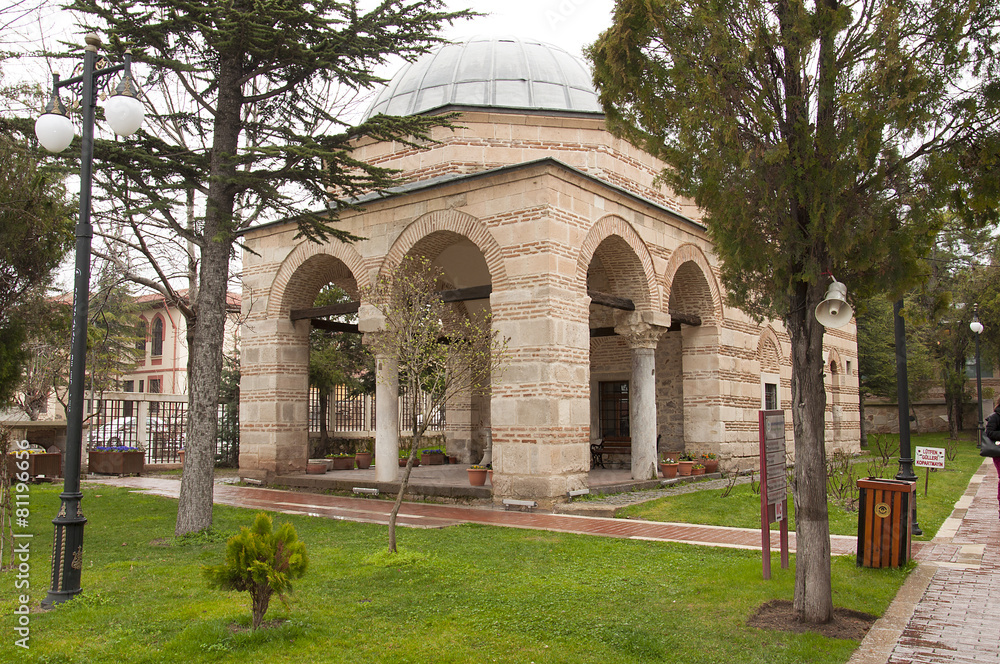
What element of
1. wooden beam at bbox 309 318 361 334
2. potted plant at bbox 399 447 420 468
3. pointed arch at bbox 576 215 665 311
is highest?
pointed arch at bbox 576 215 665 311

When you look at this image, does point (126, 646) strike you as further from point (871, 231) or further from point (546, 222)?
point (546, 222)

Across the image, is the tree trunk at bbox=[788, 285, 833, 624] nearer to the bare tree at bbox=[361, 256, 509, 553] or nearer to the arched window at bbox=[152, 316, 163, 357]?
the bare tree at bbox=[361, 256, 509, 553]

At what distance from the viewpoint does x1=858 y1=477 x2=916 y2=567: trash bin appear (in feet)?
20.4

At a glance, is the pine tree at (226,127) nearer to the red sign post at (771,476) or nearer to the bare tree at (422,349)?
the bare tree at (422,349)

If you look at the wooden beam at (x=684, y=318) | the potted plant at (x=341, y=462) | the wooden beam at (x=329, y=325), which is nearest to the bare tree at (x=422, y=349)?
the wooden beam at (x=684, y=318)

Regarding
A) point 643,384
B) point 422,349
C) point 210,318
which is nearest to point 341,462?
point 643,384

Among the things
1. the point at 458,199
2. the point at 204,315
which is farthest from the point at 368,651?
the point at 458,199

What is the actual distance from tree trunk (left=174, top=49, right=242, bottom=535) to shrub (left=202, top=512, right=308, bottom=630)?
4.30 meters

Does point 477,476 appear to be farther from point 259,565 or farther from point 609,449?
point 259,565

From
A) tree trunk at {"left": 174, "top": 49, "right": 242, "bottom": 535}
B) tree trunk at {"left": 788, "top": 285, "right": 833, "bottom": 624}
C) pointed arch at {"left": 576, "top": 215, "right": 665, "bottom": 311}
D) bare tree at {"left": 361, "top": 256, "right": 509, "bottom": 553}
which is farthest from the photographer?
pointed arch at {"left": 576, "top": 215, "right": 665, "bottom": 311}

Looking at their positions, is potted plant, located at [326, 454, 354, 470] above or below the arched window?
below

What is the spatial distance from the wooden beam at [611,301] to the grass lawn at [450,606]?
496 cm

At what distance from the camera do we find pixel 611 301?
1227 cm

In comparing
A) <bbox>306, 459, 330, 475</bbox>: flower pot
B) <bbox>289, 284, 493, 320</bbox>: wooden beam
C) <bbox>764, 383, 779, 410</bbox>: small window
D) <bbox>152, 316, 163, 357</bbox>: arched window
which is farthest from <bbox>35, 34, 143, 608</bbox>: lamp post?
<bbox>152, 316, 163, 357</bbox>: arched window
